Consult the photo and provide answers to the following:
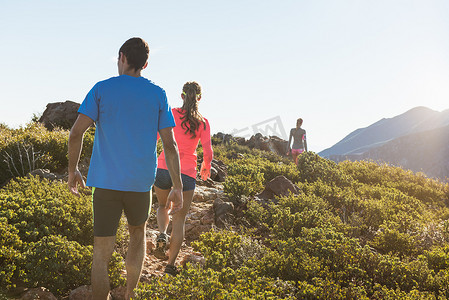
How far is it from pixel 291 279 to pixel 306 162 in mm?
6740

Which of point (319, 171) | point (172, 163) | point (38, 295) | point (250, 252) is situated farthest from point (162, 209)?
point (319, 171)

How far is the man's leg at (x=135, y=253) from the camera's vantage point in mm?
2771

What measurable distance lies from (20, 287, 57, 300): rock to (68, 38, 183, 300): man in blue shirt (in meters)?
0.96

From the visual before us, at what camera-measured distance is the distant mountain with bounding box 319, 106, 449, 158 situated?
137 metres

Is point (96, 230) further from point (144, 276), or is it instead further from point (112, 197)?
point (144, 276)

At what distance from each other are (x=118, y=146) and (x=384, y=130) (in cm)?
18027

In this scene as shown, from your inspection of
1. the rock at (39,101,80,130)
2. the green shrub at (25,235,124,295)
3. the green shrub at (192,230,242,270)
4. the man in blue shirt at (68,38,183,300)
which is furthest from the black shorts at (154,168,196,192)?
the rock at (39,101,80,130)

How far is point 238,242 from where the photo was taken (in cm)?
448

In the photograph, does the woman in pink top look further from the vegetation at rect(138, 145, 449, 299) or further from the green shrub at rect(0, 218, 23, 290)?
the green shrub at rect(0, 218, 23, 290)

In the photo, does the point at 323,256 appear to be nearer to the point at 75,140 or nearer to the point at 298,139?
the point at 75,140

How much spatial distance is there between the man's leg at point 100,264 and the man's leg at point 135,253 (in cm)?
24

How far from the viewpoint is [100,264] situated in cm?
253

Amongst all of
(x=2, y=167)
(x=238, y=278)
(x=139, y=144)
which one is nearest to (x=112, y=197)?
(x=139, y=144)

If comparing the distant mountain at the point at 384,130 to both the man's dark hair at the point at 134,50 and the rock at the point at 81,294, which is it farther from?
the man's dark hair at the point at 134,50
